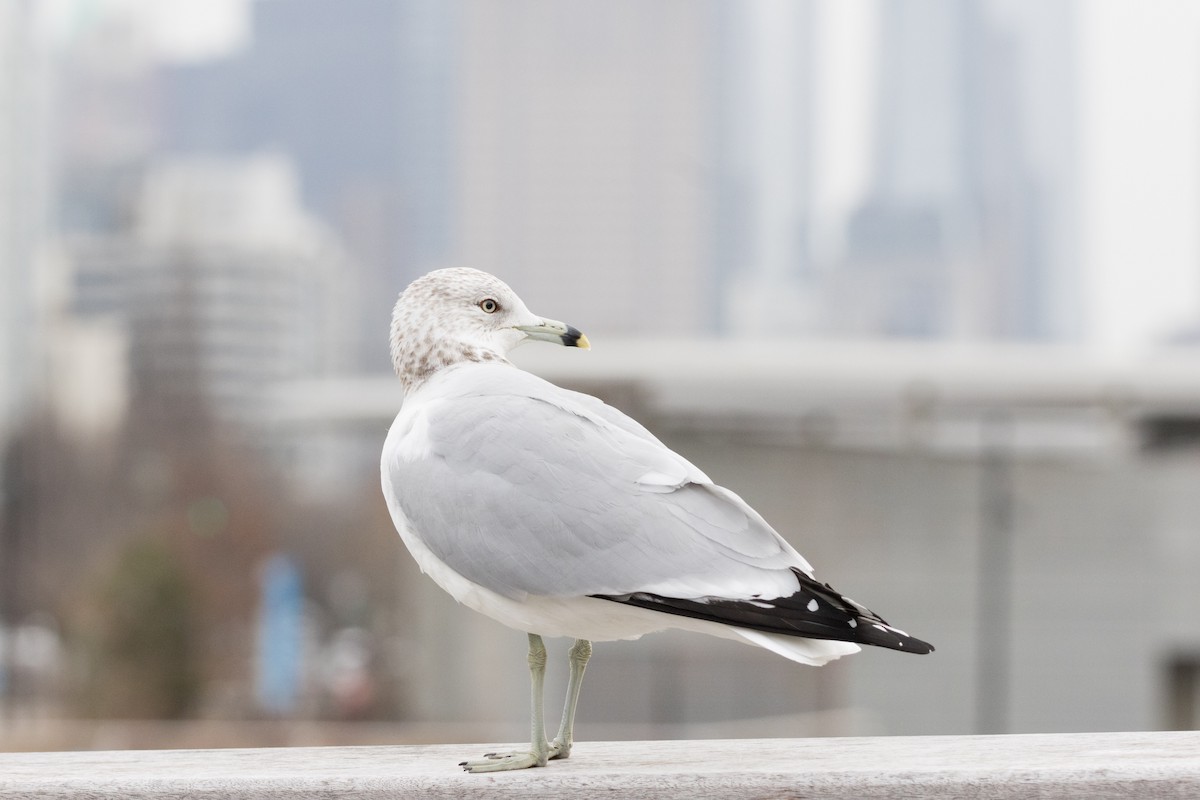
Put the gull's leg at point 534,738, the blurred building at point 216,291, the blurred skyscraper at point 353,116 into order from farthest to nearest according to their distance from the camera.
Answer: the blurred skyscraper at point 353,116
the blurred building at point 216,291
the gull's leg at point 534,738

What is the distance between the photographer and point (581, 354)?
10812mm

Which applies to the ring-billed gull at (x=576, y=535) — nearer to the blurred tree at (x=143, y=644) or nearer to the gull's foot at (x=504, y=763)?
the gull's foot at (x=504, y=763)

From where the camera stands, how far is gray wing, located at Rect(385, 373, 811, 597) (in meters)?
1.81

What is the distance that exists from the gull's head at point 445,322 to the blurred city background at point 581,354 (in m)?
8.50

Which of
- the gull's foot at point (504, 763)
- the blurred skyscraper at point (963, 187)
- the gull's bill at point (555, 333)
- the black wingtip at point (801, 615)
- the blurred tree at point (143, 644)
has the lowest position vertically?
the blurred tree at point (143, 644)

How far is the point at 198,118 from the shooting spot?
83.8 ft

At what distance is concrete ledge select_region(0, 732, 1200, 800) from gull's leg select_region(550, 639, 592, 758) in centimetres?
3

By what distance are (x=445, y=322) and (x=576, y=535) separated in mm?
466

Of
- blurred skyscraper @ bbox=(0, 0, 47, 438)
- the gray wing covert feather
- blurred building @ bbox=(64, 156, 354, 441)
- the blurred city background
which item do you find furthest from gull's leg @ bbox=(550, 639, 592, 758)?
blurred building @ bbox=(64, 156, 354, 441)

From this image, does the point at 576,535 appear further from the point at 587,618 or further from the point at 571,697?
the point at 571,697

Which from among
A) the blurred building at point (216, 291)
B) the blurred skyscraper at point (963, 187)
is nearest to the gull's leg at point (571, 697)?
the blurred skyscraper at point (963, 187)

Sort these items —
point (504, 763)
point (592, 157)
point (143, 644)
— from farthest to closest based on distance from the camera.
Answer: point (592, 157) → point (143, 644) → point (504, 763)

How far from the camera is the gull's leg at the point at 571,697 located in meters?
2.04

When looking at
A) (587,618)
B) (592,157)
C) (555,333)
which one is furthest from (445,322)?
(592,157)
